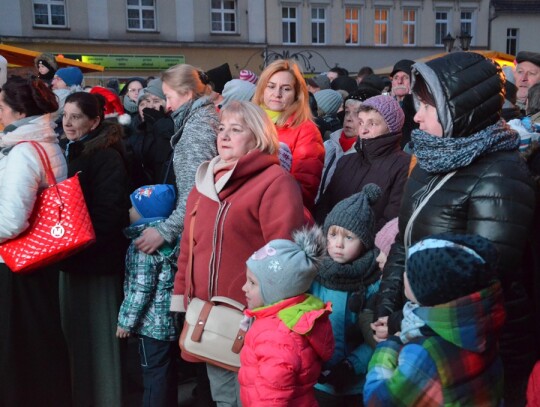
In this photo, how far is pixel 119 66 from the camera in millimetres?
27531

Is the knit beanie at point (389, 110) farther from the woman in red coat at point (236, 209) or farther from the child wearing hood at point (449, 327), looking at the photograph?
the child wearing hood at point (449, 327)

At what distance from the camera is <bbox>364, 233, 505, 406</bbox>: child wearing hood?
217cm

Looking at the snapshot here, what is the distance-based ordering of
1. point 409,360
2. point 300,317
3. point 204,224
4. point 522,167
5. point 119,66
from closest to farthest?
point 409,360 < point 522,167 < point 300,317 < point 204,224 < point 119,66

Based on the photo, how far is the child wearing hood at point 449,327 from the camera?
7.12 ft

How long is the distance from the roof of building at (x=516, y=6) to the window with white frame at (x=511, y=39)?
925mm

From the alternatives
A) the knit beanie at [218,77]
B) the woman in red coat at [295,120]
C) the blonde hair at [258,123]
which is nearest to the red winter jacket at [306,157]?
the woman in red coat at [295,120]

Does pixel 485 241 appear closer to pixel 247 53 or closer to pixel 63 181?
pixel 63 181

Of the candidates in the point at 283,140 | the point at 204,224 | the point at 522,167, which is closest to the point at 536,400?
the point at 522,167

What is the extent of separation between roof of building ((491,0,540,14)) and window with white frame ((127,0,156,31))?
55.2 ft

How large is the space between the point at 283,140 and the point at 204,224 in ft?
3.63

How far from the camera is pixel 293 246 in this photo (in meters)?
3.06

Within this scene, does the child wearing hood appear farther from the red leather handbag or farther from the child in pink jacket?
the red leather handbag

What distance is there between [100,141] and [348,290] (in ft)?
6.61

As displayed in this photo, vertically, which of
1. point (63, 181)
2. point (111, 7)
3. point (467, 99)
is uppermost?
point (111, 7)
